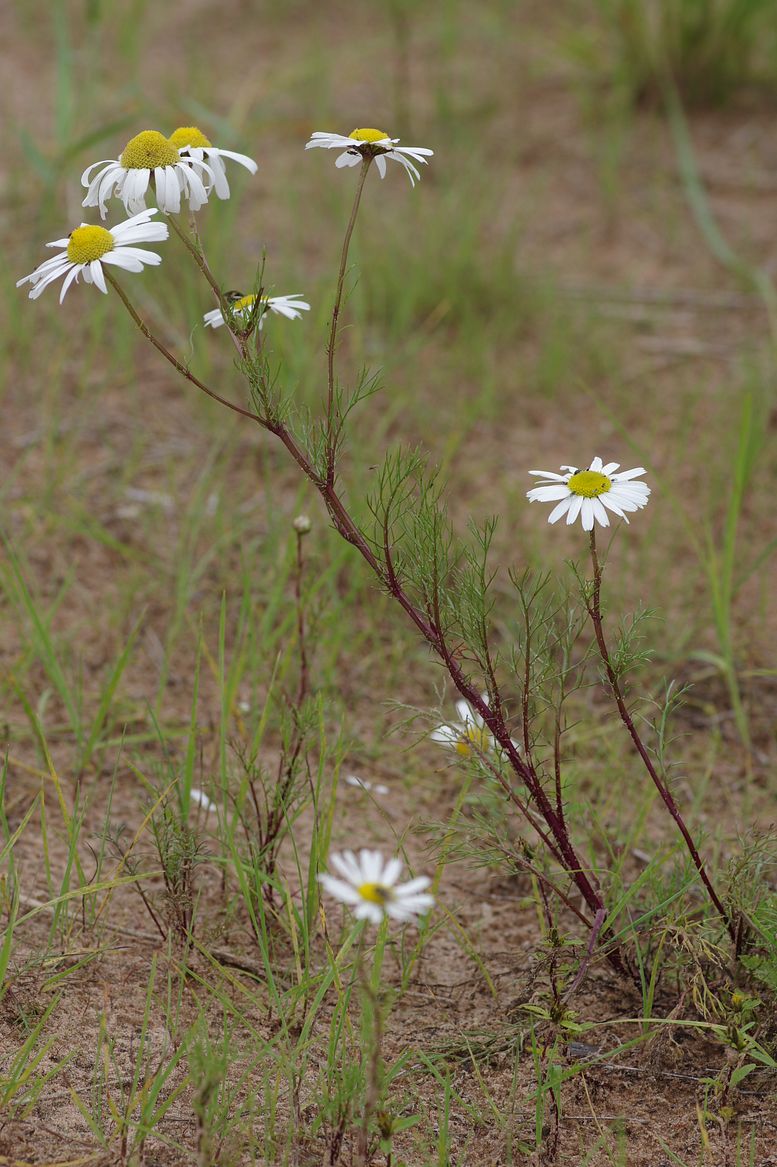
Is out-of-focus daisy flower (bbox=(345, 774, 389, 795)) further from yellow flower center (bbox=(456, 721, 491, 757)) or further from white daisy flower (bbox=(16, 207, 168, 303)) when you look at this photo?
white daisy flower (bbox=(16, 207, 168, 303))

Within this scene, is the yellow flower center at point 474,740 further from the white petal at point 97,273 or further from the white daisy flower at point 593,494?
the white petal at point 97,273

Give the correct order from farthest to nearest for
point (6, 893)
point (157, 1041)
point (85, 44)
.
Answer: point (85, 44)
point (6, 893)
point (157, 1041)

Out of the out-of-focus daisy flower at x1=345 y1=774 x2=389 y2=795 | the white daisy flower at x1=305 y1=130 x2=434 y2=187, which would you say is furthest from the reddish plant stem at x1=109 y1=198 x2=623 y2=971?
the out-of-focus daisy flower at x1=345 y1=774 x2=389 y2=795

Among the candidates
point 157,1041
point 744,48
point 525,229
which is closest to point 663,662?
point 157,1041

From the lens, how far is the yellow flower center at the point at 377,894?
1060 millimetres

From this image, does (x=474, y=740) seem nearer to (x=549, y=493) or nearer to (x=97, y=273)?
(x=549, y=493)

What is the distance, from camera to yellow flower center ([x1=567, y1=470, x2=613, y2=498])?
4.79 ft

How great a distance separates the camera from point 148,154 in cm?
140

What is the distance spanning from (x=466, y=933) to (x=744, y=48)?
3.68 m

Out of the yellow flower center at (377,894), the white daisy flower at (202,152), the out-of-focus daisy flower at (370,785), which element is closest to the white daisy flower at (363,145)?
the white daisy flower at (202,152)

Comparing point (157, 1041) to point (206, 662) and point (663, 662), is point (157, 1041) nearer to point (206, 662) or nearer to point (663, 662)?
point (206, 662)

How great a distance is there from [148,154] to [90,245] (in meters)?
0.13

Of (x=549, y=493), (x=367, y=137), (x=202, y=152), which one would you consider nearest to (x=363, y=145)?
(x=367, y=137)

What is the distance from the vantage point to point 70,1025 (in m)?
1.55
